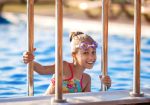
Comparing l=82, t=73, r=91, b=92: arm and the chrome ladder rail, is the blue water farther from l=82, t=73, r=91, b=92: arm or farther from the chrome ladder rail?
the chrome ladder rail

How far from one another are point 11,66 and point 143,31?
16.3 feet

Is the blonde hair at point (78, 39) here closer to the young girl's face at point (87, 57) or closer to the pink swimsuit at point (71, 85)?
the young girl's face at point (87, 57)

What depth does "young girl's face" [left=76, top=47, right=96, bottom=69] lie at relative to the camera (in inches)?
155

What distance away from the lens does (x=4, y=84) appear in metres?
7.20

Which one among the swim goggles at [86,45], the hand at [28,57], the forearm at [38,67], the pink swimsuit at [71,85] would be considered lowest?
the pink swimsuit at [71,85]

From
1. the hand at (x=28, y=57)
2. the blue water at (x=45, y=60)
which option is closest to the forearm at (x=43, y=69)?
the hand at (x=28, y=57)

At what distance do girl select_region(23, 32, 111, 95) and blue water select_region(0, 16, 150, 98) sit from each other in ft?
5.88

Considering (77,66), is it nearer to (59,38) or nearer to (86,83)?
(86,83)

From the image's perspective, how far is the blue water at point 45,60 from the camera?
7.04 meters

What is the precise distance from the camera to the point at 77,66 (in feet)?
13.7

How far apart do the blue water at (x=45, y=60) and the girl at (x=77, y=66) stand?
5.88 feet

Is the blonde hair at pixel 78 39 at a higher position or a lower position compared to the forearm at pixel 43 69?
higher

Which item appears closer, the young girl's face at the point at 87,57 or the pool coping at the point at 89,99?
the pool coping at the point at 89,99

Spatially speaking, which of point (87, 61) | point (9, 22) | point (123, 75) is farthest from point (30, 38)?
point (9, 22)
